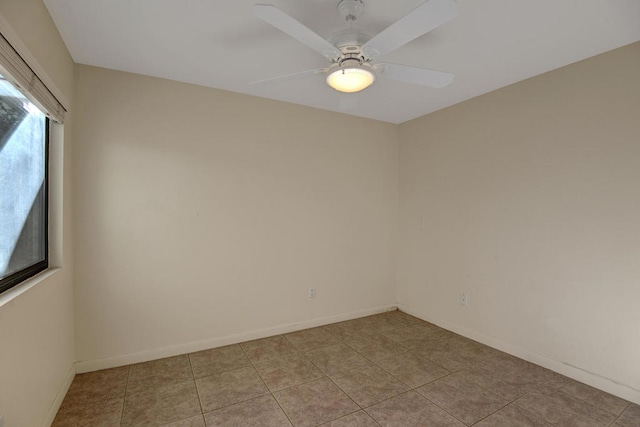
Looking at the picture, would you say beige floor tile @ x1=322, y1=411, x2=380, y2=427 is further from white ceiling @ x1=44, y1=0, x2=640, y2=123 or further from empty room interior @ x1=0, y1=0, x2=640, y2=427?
white ceiling @ x1=44, y1=0, x2=640, y2=123

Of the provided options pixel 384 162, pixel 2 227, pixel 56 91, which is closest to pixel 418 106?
pixel 384 162

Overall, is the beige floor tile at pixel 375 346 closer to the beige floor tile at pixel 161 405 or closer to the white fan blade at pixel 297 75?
the beige floor tile at pixel 161 405

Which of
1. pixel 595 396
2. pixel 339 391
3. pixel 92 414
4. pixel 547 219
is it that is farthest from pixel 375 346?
pixel 92 414

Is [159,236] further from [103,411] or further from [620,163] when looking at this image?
[620,163]

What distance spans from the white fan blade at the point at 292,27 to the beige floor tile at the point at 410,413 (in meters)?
2.14

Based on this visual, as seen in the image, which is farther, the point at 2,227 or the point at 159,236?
the point at 159,236

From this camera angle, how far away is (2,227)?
140 cm

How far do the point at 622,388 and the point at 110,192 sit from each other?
156 inches

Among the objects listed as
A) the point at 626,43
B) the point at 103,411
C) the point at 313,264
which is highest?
the point at 626,43

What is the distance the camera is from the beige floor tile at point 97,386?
81.5 inches

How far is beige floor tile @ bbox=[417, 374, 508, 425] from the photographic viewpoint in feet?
6.40

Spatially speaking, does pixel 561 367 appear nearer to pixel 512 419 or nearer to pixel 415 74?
pixel 512 419

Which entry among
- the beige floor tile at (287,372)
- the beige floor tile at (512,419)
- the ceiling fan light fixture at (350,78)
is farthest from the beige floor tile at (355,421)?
the ceiling fan light fixture at (350,78)

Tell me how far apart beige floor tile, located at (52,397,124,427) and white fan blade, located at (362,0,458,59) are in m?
2.59
